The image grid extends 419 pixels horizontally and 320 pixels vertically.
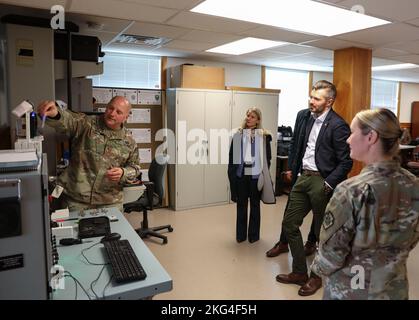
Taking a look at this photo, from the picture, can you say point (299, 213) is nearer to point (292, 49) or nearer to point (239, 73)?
point (292, 49)

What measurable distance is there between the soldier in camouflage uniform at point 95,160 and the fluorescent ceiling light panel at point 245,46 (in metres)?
2.23

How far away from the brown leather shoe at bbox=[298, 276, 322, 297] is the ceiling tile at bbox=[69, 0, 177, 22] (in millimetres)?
2471

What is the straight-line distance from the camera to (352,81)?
12.6 ft

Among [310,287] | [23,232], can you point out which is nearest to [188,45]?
[310,287]

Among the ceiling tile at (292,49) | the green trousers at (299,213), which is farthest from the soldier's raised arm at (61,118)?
the ceiling tile at (292,49)

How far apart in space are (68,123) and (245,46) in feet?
9.40

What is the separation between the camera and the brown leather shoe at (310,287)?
262 centimetres

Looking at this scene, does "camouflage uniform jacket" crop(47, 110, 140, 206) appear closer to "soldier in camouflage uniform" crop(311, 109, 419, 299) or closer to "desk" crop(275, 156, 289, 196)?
"soldier in camouflage uniform" crop(311, 109, 419, 299)

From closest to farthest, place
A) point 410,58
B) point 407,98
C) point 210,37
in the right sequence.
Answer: point 210,37 < point 410,58 < point 407,98

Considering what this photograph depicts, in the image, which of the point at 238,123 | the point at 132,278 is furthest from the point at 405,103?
the point at 132,278

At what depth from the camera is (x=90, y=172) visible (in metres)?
2.22

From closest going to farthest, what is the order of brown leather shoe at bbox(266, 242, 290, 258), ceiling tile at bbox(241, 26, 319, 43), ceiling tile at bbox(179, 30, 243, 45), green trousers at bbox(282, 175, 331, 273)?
green trousers at bbox(282, 175, 331, 273)
ceiling tile at bbox(241, 26, 319, 43)
brown leather shoe at bbox(266, 242, 290, 258)
ceiling tile at bbox(179, 30, 243, 45)

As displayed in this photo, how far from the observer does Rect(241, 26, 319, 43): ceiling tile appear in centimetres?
322

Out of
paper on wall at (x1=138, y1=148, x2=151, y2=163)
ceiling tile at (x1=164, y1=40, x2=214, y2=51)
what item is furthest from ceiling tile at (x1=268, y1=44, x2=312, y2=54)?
paper on wall at (x1=138, y1=148, x2=151, y2=163)
